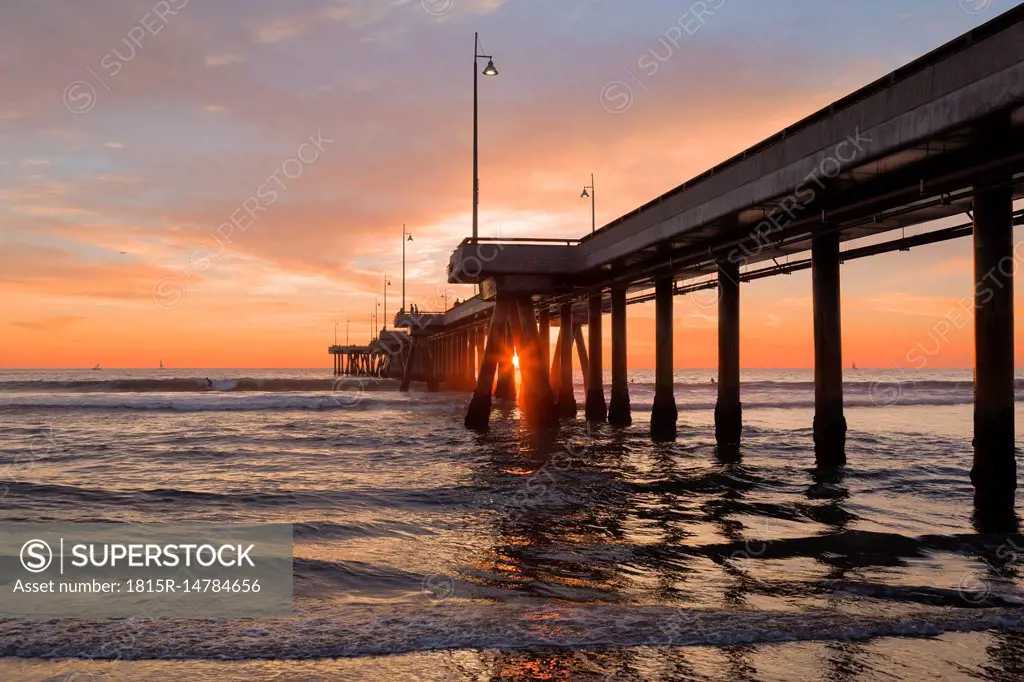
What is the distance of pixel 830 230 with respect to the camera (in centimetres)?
1928

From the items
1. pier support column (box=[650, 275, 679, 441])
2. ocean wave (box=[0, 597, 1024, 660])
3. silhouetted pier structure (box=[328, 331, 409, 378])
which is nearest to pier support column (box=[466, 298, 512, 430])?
pier support column (box=[650, 275, 679, 441])

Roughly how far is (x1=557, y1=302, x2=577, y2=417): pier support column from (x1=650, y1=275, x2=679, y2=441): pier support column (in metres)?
13.9

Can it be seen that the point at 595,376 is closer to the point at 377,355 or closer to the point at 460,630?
the point at 460,630

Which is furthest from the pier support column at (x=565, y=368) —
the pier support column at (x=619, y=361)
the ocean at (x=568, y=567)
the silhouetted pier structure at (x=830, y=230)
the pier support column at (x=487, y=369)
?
the ocean at (x=568, y=567)

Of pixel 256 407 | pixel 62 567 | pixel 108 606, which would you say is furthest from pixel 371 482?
pixel 256 407

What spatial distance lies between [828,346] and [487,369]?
16.9 m

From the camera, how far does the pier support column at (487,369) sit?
34094 millimetres

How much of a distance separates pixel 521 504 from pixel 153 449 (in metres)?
17.4

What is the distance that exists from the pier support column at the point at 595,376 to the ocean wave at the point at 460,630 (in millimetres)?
30640

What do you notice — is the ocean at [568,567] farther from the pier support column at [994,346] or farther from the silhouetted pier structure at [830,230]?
the silhouetted pier structure at [830,230]

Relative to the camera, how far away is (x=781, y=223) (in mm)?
20859

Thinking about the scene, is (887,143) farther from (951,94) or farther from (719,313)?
(719,313)

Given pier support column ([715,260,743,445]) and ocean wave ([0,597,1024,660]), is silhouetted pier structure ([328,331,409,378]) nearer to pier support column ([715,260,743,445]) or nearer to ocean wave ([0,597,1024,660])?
pier support column ([715,260,743,445])

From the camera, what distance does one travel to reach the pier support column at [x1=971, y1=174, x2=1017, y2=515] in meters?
13.4
